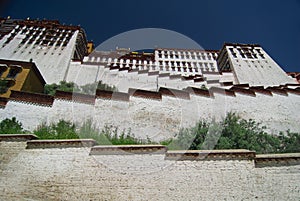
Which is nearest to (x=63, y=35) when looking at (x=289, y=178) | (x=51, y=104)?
(x=51, y=104)

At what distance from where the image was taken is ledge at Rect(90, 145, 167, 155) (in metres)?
6.58

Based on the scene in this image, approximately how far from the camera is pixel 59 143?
6707mm

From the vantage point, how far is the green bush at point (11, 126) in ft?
27.6

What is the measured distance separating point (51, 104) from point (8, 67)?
16.8 feet

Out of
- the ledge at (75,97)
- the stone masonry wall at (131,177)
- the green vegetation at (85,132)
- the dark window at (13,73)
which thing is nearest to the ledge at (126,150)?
the stone masonry wall at (131,177)

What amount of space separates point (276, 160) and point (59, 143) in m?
5.58

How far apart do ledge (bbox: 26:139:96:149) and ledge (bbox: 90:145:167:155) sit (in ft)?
0.82

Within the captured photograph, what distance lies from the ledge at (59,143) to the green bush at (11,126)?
1989mm

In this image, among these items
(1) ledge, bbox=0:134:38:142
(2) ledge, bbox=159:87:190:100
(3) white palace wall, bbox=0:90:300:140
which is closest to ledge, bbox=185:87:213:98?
(3) white palace wall, bbox=0:90:300:140

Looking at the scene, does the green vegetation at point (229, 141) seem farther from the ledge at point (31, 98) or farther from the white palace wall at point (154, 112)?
the ledge at point (31, 98)

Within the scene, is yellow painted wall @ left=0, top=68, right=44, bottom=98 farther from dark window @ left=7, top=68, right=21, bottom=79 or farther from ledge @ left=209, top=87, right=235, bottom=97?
ledge @ left=209, top=87, right=235, bottom=97

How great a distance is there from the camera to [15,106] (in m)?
10.4

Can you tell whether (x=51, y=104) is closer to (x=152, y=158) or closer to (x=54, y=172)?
(x=54, y=172)

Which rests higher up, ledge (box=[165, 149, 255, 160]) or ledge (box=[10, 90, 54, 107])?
ledge (box=[10, 90, 54, 107])
